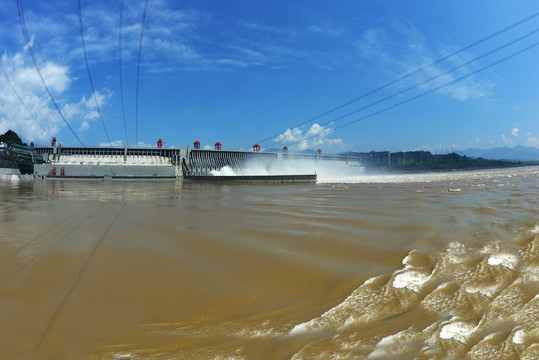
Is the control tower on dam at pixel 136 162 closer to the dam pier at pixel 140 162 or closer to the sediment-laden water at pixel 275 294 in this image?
the dam pier at pixel 140 162

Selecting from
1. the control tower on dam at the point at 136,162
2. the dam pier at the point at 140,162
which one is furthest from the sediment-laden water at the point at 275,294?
the control tower on dam at the point at 136,162

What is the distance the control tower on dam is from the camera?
5241cm

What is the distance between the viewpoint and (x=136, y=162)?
59312mm

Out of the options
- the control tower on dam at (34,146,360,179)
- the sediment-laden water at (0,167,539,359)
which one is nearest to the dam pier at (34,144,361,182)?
the control tower on dam at (34,146,360,179)

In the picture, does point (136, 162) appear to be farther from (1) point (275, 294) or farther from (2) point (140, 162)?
(1) point (275, 294)

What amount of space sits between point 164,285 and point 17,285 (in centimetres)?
199

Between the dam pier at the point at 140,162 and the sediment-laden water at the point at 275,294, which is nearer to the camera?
the sediment-laden water at the point at 275,294

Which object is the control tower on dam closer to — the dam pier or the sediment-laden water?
the dam pier

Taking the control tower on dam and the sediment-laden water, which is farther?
the control tower on dam

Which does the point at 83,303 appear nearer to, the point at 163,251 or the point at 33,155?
the point at 163,251

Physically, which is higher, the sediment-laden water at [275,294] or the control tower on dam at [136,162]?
the control tower on dam at [136,162]

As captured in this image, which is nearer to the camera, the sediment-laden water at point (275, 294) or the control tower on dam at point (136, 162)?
the sediment-laden water at point (275, 294)

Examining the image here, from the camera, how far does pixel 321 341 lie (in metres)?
2.85

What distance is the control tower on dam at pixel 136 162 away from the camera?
2063 inches
